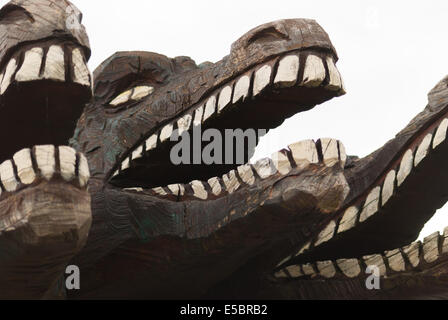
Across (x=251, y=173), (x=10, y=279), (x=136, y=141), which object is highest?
(x=136, y=141)

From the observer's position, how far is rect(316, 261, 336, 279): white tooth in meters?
3.50

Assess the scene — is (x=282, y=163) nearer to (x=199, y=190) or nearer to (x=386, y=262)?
(x=199, y=190)

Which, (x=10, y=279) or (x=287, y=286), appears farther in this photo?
(x=287, y=286)

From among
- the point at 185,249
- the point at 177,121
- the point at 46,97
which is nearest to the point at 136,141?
the point at 177,121

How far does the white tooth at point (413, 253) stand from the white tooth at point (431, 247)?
0.08 ft

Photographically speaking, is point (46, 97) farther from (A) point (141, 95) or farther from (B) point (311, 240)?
(B) point (311, 240)

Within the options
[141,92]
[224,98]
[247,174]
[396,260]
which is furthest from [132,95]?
[396,260]

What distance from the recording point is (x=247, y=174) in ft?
9.63

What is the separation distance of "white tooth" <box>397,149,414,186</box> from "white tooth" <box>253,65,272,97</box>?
0.80 meters

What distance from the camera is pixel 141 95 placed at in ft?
11.5

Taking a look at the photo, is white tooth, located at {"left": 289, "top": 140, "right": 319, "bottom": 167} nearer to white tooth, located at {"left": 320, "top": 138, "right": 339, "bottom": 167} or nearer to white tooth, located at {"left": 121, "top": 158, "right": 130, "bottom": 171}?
white tooth, located at {"left": 320, "top": 138, "right": 339, "bottom": 167}

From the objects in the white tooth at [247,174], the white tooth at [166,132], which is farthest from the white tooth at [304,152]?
the white tooth at [166,132]

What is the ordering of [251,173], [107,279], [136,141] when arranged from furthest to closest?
[136,141] → [107,279] → [251,173]
